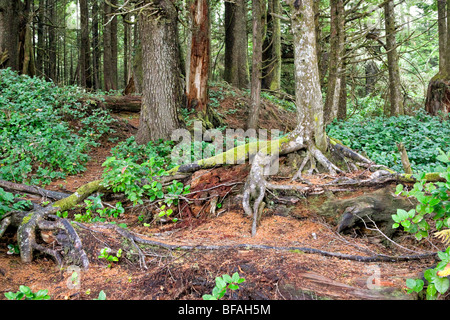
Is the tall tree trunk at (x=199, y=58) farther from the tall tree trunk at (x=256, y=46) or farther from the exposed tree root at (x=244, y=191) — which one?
the exposed tree root at (x=244, y=191)

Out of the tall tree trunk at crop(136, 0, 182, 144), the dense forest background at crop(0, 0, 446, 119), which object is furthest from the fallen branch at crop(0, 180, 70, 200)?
the dense forest background at crop(0, 0, 446, 119)

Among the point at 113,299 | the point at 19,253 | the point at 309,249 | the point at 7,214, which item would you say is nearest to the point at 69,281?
the point at 113,299

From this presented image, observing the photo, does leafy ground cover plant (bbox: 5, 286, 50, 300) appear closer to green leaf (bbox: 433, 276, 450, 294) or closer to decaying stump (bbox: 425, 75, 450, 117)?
green leaf (bbox: 433, 276, 450, 294)

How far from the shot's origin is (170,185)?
5.34 m

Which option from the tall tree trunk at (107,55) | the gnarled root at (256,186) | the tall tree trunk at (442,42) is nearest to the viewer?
the gnarled root at (256,186)

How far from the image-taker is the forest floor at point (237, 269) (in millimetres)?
2637

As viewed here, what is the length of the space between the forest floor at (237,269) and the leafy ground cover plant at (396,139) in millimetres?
3391

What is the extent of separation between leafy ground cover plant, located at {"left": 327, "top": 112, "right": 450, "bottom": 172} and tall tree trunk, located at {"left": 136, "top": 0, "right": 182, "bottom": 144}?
4.37 meters

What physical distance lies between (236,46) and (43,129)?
9.73m

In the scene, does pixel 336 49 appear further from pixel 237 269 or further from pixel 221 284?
pixel 221 284

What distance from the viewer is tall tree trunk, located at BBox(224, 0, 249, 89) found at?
50.5ft

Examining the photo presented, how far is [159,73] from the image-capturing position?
8.41 meters

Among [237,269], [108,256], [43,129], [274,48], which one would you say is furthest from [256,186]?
[274,48]

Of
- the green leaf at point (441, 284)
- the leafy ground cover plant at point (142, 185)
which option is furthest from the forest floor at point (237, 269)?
the leafy ground cover plant at point (142, 185)
